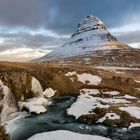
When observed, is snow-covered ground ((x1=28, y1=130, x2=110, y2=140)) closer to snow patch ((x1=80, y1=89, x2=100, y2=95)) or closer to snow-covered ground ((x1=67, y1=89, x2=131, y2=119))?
snow-covered ground ((x1=67, y1=89, x2=131, y2=119))

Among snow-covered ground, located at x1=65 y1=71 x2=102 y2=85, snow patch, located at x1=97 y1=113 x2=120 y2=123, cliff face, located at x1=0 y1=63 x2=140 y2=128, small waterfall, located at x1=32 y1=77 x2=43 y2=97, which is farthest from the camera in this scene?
snow-covered ground, located at x1=65 y1=71 x2=102 y2=85

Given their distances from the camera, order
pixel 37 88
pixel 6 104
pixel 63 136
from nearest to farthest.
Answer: pixel 63 136 → pixel 6 104 → pixel 37 88

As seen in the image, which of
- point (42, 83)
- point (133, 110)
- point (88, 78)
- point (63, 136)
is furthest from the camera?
Result: point (88, 78)

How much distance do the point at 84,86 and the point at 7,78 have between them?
2836 cm

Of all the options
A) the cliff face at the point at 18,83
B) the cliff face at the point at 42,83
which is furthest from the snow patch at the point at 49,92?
the cliff face at the point at 18,83

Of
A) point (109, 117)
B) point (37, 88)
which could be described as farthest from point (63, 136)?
point (37, 88)

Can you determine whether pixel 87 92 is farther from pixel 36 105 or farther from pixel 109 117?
pixel 109 117

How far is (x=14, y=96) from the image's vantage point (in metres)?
61.2

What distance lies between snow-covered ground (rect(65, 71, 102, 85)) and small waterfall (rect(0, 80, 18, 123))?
106ft

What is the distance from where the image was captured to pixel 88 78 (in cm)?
→ 8919

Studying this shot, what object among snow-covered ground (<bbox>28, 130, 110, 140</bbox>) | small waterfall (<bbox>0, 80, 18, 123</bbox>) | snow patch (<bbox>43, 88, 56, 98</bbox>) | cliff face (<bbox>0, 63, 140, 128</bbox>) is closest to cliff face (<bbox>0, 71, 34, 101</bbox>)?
cliff face (<bbox>0, 63, 140, 128</bbox>)

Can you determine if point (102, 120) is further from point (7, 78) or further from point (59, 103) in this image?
point (7, 78)

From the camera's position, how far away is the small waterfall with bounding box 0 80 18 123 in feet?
174

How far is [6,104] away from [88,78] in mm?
39014
